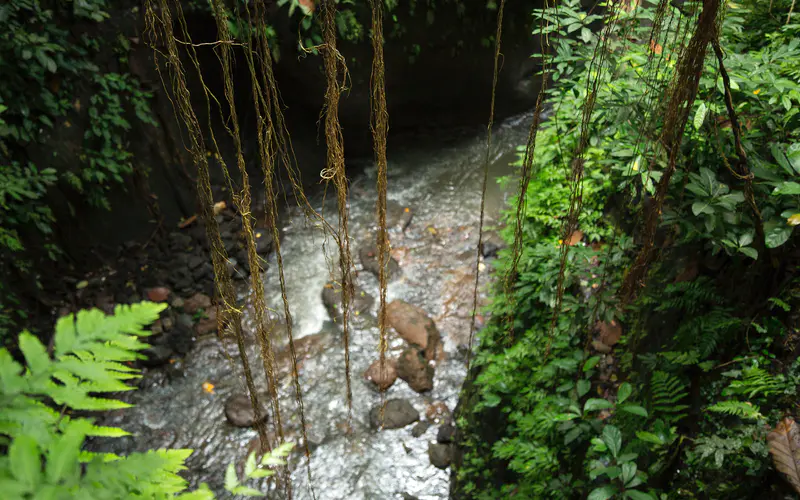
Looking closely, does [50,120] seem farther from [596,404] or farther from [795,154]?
[795,154]

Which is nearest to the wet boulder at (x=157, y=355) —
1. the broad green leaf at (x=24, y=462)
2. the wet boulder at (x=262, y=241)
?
the wet boulder at (x=262, y=241)

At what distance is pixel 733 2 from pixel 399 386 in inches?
150

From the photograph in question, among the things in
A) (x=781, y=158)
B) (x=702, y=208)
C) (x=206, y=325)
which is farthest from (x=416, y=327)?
(x=781, y=158)

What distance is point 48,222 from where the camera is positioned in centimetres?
445

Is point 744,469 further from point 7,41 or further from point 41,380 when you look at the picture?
point 7,41

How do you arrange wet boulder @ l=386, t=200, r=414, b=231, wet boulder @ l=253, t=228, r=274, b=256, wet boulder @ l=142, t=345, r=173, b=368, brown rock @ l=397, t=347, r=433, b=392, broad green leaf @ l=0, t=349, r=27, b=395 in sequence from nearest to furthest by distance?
broad green leaf @ l=0, t=349, r=27, b=395, brown rock @ l=397, t=347, r=433, b=392, wet boulder @ l=142, t=345, r=173, b=368, wet boulder @ l=253, t=228, r=274, b=256, wet boulder @ l=386, t=200, r=414, b=231

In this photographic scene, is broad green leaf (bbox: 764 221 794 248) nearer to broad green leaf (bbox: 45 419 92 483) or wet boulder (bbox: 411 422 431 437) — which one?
broad green leaf (bbox: 45 419 92 483)

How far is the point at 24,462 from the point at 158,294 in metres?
4.70

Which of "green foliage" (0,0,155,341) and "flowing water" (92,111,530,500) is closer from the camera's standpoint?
"flowing water" (92,111,530,500)

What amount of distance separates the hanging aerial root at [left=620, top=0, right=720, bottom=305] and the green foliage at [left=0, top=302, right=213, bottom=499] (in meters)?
2.00

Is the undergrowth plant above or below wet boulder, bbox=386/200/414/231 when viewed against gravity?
above

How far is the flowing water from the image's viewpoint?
3.90 m

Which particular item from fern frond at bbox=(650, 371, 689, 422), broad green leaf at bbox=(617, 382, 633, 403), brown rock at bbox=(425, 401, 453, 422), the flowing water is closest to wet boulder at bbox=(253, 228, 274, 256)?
the flowing water

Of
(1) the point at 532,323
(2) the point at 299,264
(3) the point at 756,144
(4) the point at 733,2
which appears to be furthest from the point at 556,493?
(2) the point at 299,264
